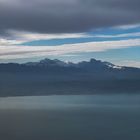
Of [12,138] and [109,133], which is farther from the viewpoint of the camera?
[109,133]

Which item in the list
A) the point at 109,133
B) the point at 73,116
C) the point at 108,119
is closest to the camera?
the point at 109,133

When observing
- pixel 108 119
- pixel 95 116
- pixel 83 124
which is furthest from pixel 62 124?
pixel 95 116

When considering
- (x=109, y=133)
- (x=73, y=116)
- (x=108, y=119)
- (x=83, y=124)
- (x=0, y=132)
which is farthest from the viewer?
(x=73, y=116)

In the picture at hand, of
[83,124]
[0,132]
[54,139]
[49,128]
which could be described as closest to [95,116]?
[83,124]

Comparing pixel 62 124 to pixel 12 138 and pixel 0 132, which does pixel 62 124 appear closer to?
pixel 0 132

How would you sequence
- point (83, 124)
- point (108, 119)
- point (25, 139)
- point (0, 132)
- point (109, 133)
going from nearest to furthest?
point (25, 139) < point (109, 133) < point (0, 132) < point (83, 124) < point (108, 119)

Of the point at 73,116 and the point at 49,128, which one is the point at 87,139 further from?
the point at 73,116

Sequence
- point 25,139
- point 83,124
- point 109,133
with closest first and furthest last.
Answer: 1. point 25,139
2. point 109,133
3. point 83,124

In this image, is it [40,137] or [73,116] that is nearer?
[40,137]
